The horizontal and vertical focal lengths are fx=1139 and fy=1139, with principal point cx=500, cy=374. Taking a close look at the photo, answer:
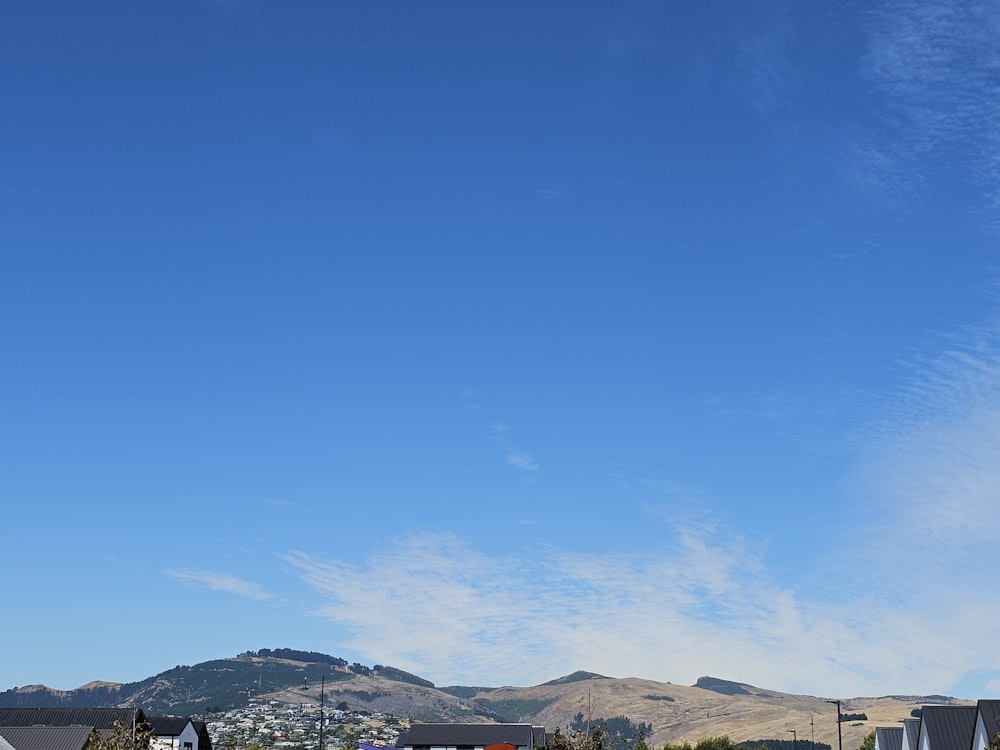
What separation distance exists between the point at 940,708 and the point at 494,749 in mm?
81722

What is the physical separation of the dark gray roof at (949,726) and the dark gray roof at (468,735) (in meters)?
68.9

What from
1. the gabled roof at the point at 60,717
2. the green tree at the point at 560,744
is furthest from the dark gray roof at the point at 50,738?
the green tree at the point at 560,744

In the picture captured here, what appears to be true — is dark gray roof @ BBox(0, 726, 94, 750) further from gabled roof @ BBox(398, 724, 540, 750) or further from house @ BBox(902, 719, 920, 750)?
house @ BBox(902, 719, 920, 750)

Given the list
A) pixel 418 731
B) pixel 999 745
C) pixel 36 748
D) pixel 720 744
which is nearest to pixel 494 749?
pixel 999 745

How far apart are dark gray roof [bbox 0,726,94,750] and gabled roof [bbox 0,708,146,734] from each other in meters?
19.9

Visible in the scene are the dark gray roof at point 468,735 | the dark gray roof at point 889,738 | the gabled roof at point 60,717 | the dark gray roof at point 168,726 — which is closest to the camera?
the dark gray roof at point 889,738

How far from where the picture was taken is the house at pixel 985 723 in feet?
271

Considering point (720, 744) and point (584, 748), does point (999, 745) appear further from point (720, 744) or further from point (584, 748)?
point (720, 744)

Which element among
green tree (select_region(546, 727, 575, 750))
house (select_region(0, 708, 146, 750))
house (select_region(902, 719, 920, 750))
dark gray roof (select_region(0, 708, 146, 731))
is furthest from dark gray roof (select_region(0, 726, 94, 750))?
house (select_region(902, 719, 920, 750))

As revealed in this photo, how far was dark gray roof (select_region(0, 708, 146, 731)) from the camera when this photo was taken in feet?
388

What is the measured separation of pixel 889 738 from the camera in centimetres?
11219

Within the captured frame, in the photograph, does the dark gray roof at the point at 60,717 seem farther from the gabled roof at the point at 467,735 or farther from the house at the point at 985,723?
the house at the point at 985,723

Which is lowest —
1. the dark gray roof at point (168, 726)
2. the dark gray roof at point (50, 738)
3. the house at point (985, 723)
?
the dark gray roof at point (50, 738)

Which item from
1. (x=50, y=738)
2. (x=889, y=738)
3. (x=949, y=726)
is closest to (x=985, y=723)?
(x=949, y=726)
